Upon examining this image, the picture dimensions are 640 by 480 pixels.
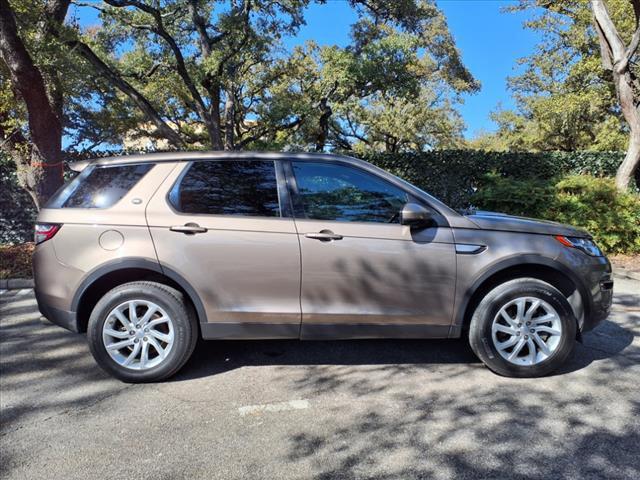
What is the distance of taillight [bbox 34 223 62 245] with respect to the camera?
11.1 feet

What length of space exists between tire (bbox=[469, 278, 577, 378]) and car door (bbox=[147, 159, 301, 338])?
4.74ft

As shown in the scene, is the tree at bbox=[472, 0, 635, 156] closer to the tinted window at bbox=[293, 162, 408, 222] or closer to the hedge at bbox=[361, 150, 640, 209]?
the hedge at bbox=[361, 150, 640, 209]

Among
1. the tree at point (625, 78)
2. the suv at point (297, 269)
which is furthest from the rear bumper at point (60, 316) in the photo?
the tree at point (625, 78)

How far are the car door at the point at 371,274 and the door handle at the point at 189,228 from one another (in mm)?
743

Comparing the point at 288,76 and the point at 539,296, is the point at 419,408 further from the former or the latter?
the point at 288,76

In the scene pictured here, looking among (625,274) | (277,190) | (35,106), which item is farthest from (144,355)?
(625,274)

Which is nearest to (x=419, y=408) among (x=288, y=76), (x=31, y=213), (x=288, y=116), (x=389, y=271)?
(x=389, y=271)

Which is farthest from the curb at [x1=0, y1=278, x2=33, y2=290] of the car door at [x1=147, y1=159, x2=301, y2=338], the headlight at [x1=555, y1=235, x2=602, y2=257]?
the headlight at [x1=555, y1=235, x2=602, y2=257]

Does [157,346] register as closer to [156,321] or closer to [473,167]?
[156,321]

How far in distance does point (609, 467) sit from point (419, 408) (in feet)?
3.58

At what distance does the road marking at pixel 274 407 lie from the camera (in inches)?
118

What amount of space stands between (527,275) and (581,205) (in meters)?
6.04

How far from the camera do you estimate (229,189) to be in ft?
11.4

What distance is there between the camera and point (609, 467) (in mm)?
2371
